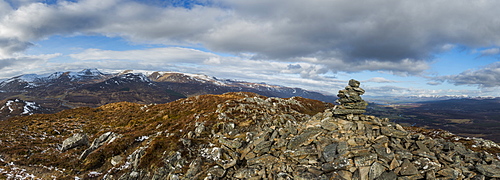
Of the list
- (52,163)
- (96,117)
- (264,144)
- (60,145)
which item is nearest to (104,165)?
(52,163)

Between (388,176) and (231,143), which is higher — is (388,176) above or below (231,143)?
above

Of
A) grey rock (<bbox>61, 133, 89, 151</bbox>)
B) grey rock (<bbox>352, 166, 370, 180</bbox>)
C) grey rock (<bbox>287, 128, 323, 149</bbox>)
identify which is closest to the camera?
grey rock (<bbox>352, 166, 370, 180</bbox>)

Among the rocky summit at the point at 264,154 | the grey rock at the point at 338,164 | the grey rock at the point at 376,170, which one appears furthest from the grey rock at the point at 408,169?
the grey rock at the point at 338,164

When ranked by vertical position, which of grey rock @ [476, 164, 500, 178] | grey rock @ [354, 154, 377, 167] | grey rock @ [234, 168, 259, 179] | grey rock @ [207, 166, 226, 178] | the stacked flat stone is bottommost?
grey rock @ [207, 166, 226, 178]

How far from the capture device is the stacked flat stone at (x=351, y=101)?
71.2ft

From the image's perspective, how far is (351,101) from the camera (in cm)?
2220

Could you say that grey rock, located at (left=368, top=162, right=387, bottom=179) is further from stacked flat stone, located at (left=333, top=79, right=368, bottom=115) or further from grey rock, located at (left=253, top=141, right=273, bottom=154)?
grey rock, located at (left=253, top=141, right=273, bottom=154)

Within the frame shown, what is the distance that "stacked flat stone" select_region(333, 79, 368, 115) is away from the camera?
854 inches

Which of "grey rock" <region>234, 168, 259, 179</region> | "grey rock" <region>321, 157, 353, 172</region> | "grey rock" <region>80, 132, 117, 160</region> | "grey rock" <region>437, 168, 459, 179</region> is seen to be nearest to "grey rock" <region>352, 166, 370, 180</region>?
"grey rock" <region>321, 157, 353, 172</region>

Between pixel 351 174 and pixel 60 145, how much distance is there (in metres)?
37.4

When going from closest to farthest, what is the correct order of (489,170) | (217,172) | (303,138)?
(489,170) < (217,172) < (303,138)

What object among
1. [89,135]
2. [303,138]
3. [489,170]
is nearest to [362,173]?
[303,138]

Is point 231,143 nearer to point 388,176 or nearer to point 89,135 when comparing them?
point 388,176

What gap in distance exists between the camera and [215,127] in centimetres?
2914
